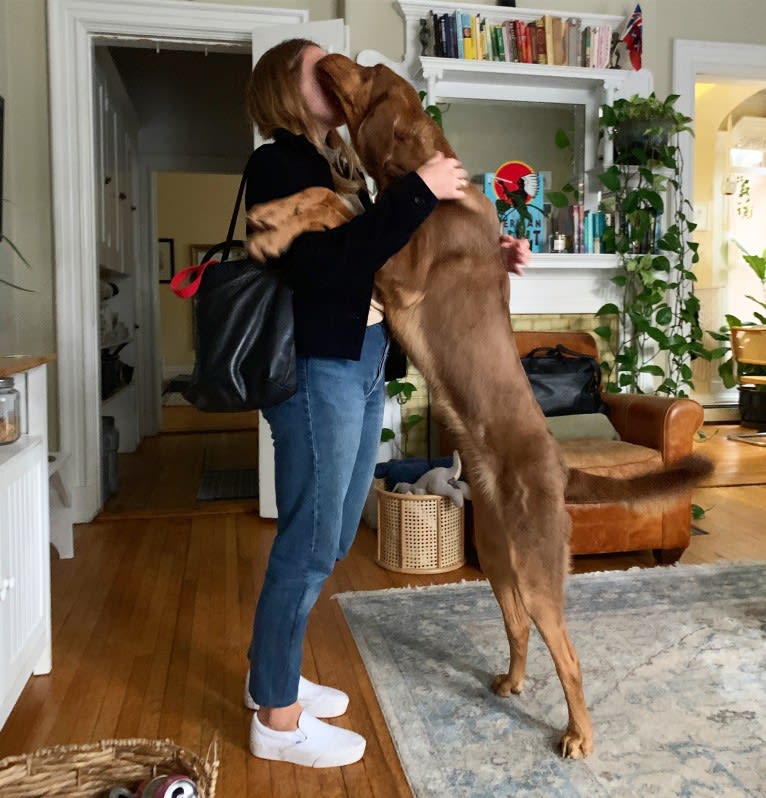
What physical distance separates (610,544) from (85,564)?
1.87 metres

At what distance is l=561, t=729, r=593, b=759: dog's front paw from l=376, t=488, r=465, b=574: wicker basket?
1.13 metres

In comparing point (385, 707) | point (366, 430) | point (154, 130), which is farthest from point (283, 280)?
point (154, 130)

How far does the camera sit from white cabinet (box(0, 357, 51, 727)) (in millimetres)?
1528

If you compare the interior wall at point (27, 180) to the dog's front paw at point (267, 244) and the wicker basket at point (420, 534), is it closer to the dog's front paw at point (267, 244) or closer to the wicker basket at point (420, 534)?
the wicker basket at point (420, 534)

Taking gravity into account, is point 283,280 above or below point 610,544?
above

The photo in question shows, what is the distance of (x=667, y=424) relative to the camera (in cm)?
268

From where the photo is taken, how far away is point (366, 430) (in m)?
1.51

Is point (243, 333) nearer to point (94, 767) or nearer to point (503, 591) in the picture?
point (94, 767)

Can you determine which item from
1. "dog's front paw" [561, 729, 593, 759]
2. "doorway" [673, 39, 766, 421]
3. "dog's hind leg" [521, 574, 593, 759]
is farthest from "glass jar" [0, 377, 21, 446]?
"doorway" [673, 39, 766, 421]

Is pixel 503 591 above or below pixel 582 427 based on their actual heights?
below

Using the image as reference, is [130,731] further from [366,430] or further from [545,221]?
[545,221]

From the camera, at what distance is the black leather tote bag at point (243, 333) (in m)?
1.28

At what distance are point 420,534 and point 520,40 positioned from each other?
87.8 inches

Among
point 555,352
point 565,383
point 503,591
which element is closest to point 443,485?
point 565,383
